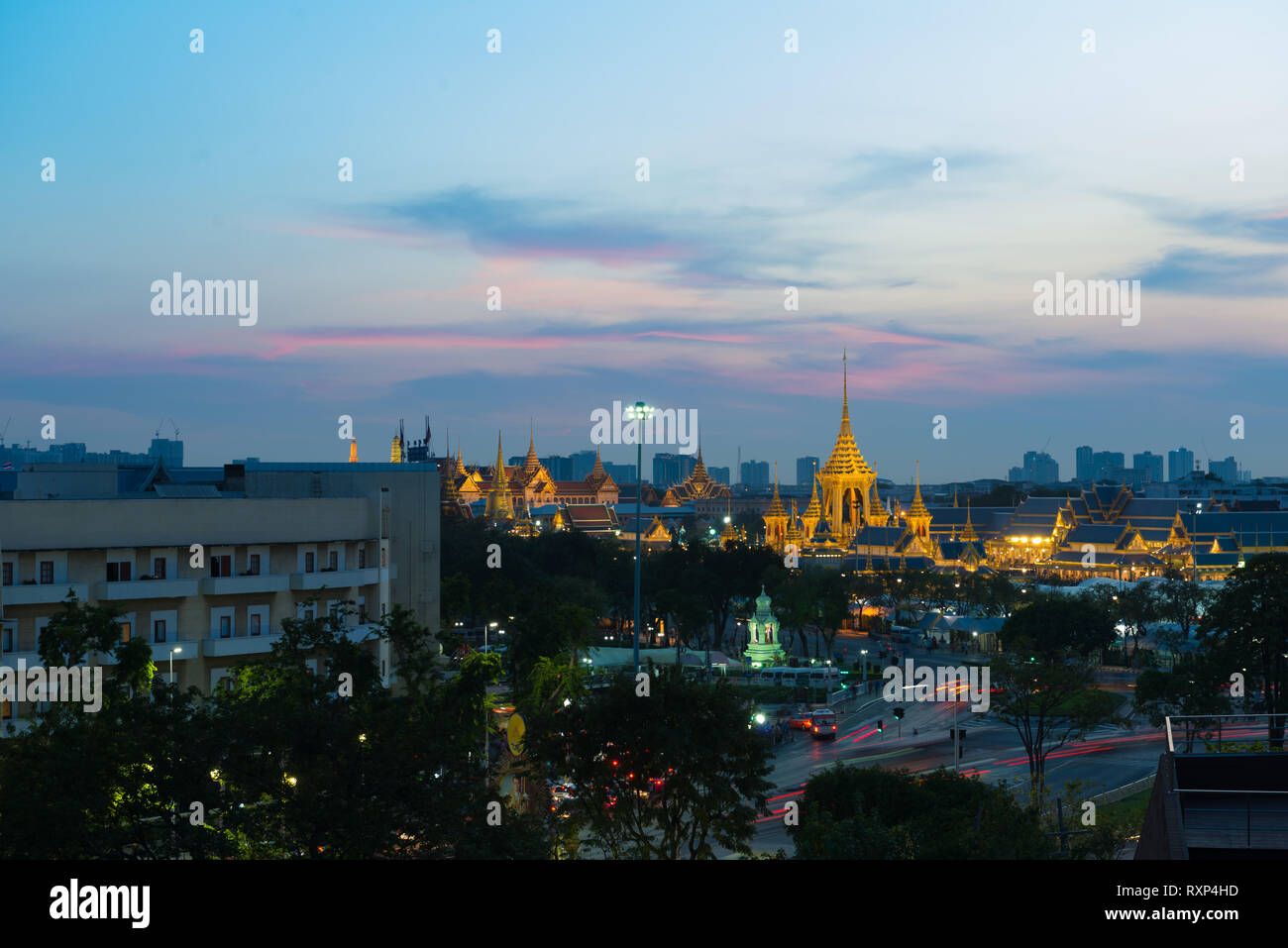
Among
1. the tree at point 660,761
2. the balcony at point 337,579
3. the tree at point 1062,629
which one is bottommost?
the tree at point 1062,629

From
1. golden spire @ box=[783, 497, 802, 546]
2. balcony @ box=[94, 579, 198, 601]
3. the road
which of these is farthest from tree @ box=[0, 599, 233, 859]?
golden spire @ box=[783, 497, 802, 546]

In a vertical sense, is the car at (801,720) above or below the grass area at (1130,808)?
below

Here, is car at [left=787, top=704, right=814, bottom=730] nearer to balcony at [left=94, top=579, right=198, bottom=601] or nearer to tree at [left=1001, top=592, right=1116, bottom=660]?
tree at [left=1001, top=592, right=1116, bottom=660]

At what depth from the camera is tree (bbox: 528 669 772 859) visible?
24547mm

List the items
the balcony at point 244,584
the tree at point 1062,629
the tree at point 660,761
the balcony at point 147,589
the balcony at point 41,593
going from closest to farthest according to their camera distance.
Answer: the tree at point 660,761 → the balcony at point 41,593 → the balcony at point 147,589 → the balcony at point 244,584 → the tree at point 1062,629

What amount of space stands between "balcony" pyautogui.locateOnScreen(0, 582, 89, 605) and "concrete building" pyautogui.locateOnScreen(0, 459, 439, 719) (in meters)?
0.02

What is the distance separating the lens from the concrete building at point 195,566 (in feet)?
101

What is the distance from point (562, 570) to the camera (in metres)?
98.2

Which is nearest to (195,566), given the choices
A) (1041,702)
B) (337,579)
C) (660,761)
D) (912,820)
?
(337,579)

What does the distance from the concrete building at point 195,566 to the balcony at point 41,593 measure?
0.08ft

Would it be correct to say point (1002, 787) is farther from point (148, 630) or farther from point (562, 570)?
point (562, 570)

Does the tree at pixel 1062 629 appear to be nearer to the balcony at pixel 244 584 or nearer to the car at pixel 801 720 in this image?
the car at pixel 801 720

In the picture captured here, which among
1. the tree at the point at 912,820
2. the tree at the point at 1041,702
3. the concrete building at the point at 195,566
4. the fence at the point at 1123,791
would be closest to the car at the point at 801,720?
the tree at the point at 1041,702
